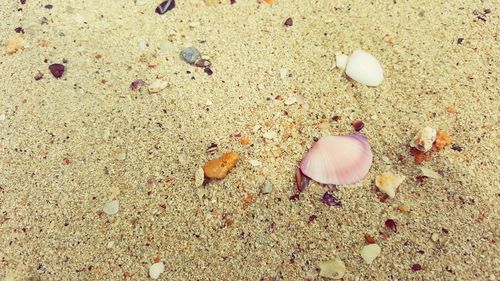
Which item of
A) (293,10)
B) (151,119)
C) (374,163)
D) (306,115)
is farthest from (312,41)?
(151,119)

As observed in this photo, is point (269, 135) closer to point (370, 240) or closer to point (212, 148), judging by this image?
point (212, 148)

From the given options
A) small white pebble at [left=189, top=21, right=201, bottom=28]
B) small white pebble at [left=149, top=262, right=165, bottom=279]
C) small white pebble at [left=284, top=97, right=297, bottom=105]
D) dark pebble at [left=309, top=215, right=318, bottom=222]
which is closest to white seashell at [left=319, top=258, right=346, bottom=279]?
dark pebble at [left=309, top=215, right=318, bottom=222]

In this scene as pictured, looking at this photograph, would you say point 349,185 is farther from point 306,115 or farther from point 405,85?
point 405,85

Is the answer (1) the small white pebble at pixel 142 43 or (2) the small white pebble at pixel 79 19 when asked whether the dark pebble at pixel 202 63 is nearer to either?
(1) the small white pebble at pixel 142 43

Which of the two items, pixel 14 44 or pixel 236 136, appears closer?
pixel 236 136

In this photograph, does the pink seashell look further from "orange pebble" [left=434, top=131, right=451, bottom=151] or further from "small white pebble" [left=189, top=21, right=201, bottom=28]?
"small white pebble" [left=189, top=21, right=201, bottom=28]

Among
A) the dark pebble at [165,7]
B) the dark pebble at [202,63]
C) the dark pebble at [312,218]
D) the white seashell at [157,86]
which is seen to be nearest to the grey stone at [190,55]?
the dark pebble at [202,63]

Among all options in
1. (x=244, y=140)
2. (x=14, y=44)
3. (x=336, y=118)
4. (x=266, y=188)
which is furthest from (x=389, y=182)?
(x=14, y=44)
